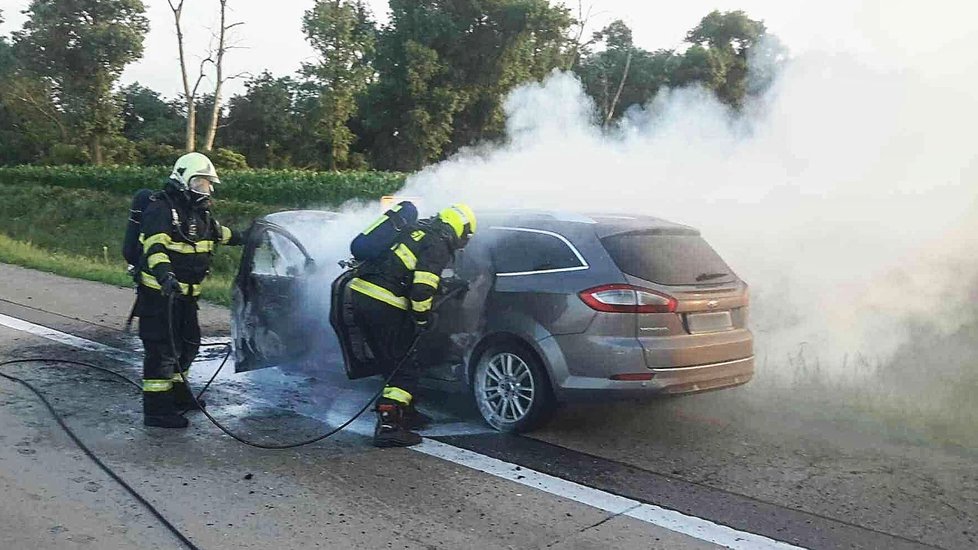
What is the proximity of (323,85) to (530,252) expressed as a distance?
34.7m

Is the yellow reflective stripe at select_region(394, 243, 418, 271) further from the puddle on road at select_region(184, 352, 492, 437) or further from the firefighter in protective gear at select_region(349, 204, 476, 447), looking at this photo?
the puddle on road at select_region(184, 352, 492, 437)

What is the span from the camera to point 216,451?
532cm

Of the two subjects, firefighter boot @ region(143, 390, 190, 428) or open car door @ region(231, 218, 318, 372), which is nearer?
firefighter boot @ region(143, 390, 190, 428)

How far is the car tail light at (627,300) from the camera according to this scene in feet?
17.5

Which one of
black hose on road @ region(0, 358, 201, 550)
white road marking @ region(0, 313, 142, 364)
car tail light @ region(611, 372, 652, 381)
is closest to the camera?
black hose on road @ region(0, 358, 201, 550)

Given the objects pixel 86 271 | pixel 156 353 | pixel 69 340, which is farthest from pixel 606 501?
pixel 86 271

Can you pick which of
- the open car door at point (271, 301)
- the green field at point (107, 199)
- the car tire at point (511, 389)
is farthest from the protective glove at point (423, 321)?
the green field at point (107, 199)

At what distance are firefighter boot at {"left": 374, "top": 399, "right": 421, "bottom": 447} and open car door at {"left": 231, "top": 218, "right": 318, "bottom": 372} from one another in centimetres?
121

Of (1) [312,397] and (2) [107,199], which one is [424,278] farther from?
(2) [107,199]

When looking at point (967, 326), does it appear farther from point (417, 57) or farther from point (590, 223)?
point (417, 57)

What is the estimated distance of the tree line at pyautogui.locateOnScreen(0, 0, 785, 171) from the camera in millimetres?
30016

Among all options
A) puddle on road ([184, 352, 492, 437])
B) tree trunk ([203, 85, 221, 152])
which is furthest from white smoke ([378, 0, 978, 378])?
tree trunk ([203, 85, 221, 152])

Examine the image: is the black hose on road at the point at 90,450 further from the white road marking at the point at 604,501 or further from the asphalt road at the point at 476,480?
the white road marking at the point at 604,501

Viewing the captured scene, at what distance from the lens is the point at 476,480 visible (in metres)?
4.87
